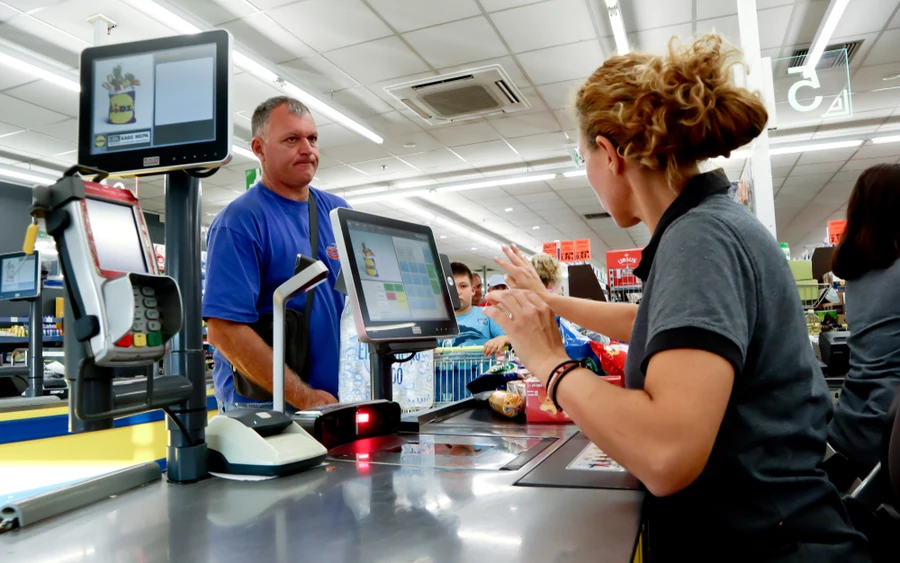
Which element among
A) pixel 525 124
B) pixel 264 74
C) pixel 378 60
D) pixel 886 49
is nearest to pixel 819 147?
pixel 886 49

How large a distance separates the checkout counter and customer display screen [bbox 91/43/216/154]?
2 centimetres

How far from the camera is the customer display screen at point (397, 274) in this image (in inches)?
60.6

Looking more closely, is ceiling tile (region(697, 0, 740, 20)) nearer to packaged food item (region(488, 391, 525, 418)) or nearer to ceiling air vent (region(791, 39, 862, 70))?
ceiling air vent (region(791, 39, 862, 70))

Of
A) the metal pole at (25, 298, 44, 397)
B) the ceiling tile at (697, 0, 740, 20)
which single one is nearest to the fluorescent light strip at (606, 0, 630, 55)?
the ceiling tile at (697, 0, 740, 20)

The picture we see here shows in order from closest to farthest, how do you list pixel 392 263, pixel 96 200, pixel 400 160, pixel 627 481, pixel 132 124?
1. pixel 96 200
2. pixel 627 481
3. pixel 132 124
4. pixel 392 263
5. pixel 400 160

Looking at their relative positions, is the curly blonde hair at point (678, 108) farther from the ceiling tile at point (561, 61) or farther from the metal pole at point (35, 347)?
the metal pole at point (35, 347)

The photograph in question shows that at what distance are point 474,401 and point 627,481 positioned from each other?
111 centimetres

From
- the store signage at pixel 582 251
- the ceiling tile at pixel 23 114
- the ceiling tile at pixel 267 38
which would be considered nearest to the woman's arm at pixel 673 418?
the ceiling tile at pixel 267 38

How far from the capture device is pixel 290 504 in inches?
40.0

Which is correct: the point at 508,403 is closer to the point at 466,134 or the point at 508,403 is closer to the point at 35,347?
the point at 35,347

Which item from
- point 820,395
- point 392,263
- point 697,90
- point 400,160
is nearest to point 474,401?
point 392,263

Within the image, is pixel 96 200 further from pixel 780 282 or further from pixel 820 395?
pixel 820 395

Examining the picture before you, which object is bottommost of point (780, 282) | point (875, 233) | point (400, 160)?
point (780, 282)

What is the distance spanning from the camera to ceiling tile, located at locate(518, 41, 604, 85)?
6223 mm
